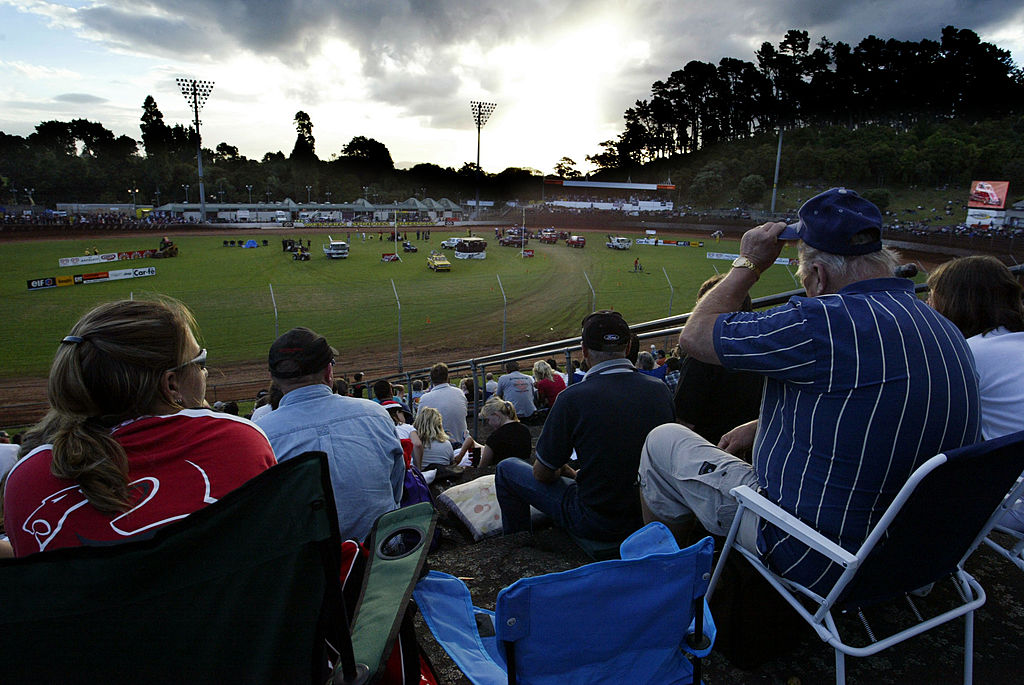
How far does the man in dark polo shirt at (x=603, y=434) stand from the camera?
2676 mm

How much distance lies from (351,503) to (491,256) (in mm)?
38566

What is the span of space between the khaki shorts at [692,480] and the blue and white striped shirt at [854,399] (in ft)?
0.83

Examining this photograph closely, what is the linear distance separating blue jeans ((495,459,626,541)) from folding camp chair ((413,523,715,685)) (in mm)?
1095

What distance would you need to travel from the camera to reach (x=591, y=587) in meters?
1.39

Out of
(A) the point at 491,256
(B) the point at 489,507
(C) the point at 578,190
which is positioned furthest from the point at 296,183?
(B) the point at 489,507

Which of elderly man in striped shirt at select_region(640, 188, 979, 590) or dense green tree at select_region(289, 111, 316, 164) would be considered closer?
elderly man in striped shirt at select_region(640, 188, 979, 590)

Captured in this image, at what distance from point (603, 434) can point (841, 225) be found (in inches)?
51.8

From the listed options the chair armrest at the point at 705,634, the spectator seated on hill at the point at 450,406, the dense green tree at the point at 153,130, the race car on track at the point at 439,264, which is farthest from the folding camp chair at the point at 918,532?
the dense green tree at the point at 153,130

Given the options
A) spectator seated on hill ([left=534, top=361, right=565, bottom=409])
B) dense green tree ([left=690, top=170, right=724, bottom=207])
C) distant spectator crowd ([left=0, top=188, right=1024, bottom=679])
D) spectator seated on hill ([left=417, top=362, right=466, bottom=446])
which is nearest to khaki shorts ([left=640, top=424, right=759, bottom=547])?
distant spectator crowd ([left=0, top=188, right=1024, bottom=679])

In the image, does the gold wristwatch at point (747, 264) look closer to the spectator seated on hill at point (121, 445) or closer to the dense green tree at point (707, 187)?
the spectator seated on hill at point (121, 445)

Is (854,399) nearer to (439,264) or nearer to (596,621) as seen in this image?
(596,621)

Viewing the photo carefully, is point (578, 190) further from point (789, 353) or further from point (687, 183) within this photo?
point (789, 353)

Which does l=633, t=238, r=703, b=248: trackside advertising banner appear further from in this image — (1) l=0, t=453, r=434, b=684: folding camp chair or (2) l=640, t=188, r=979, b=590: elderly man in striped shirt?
(1) l=0, t=453, r=434, b=684: folding camp chair

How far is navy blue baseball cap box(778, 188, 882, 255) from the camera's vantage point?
6.60 feet
